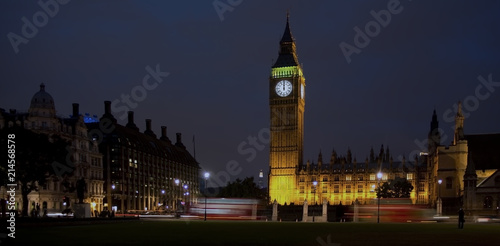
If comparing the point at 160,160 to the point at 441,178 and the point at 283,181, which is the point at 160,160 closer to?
the point at 283,181

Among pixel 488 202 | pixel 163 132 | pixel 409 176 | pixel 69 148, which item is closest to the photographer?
pixel 69 148

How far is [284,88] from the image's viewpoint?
592 ft

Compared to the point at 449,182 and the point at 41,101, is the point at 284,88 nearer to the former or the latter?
the point at 449,182

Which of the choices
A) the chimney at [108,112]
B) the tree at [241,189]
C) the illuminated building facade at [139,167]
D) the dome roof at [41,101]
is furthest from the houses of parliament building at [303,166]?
the dome roof at [41,101]

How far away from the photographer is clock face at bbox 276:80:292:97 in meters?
180

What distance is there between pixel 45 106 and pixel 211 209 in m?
32.4

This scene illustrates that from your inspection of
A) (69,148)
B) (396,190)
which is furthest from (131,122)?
(69,148)

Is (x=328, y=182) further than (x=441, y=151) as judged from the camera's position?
Yes

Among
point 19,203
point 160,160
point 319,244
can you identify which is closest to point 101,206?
point 19,203

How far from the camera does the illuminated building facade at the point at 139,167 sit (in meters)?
130

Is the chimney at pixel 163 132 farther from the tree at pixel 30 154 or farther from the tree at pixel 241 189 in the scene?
the tree at pixel 30 154

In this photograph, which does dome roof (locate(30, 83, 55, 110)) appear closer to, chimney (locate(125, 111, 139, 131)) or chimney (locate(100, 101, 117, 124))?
chimney (locate(100, 101, 117, 124))

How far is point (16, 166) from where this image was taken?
183 ft

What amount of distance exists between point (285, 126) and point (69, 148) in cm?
10105
